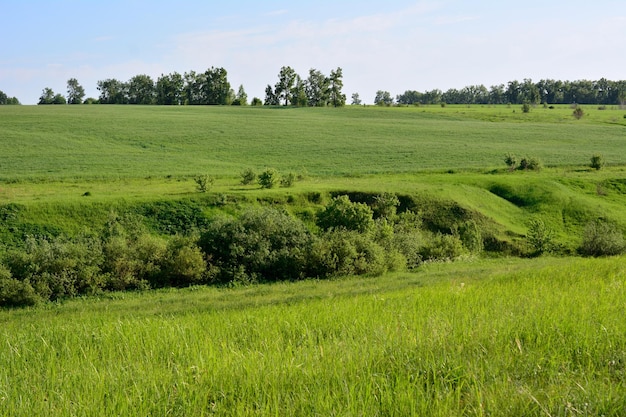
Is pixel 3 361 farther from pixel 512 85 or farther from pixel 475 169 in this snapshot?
pixel 512 85

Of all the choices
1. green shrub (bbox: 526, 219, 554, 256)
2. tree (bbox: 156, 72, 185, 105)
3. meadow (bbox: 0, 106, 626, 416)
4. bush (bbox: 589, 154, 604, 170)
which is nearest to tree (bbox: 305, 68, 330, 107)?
tree (bbox: 156, 72, 185, 105)

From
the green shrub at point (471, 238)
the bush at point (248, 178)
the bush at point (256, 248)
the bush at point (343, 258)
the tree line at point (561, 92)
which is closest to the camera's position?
the bush at point (343, 258)

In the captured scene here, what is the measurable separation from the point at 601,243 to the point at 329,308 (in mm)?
29117

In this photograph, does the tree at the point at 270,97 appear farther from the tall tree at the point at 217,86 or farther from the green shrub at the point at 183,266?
the green shrub at the point at 183,266

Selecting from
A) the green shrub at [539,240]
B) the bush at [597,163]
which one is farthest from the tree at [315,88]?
the green shrub at [539,240]

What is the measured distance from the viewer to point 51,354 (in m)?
5.30

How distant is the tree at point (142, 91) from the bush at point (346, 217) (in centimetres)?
12708

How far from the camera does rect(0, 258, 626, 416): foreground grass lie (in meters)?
3.67

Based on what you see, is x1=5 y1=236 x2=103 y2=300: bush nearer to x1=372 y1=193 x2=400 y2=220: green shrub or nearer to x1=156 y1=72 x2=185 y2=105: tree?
x1=372 y1=193 x2=400 y2=220: green shrub

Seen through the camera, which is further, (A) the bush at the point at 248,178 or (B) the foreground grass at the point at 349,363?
(A) the bush at the point at 248,178

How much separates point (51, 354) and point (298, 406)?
2882 mm

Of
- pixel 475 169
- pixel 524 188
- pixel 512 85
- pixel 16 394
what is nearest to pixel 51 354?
pixel 16 394

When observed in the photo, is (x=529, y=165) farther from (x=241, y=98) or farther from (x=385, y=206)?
(x=241, y=98)

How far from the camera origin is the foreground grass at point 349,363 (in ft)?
12.1
